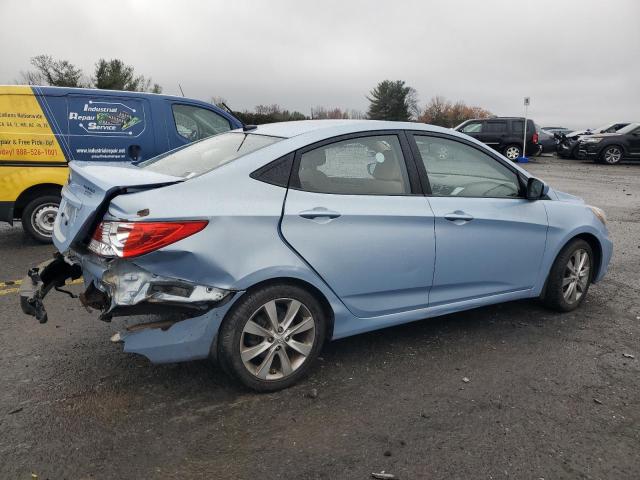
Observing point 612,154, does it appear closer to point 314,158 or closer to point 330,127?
point 330,127

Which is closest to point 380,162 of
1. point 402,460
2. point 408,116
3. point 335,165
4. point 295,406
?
point 335,165

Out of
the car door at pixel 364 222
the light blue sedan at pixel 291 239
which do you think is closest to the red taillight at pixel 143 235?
the light blue sedan at pixel 291 239

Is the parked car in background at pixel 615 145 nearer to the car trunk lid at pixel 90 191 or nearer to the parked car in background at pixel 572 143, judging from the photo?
the parked car in background at pixel 572 143

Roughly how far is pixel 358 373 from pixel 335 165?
1306 mm

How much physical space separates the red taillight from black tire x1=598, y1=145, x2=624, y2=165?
75.2 feet

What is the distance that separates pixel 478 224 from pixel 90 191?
2.48m

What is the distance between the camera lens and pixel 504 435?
2.77 m

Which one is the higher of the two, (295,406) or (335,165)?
(335,165)

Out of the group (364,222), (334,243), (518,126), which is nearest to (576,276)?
(364,222)

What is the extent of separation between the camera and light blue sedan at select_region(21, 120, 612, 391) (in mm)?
2834

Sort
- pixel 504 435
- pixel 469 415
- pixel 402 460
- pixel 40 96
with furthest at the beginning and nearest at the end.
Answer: pixel 40 96
pixel 469 415
pixel 504 435
pixel 402 460

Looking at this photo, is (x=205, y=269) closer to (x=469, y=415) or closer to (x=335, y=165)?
(x=335, y=165)

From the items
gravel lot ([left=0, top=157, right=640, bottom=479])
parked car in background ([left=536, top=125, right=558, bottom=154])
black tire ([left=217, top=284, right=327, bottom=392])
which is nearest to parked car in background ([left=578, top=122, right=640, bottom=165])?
parked car in background ([left=536, top=125, right=558, bottom=154])

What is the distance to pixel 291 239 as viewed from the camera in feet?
10.0
